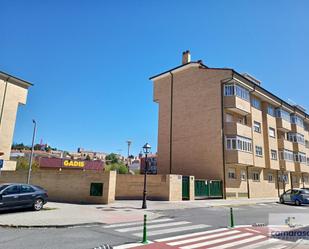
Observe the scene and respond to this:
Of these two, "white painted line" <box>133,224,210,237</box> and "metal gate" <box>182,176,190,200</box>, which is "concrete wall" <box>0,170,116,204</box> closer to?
"metal gate" <box>182,176,190,200</box>

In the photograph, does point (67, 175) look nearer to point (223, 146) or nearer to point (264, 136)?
point (223, 146)

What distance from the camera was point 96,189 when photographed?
19750 millimetres

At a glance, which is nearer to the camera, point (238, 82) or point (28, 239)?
point (28, 239)

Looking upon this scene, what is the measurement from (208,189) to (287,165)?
17.7 metres

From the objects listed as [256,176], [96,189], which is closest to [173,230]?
[96,189]

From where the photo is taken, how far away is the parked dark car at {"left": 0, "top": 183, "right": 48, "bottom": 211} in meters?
13.2

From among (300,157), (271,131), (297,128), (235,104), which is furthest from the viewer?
(297,128)

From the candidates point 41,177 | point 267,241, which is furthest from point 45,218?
point 41,177

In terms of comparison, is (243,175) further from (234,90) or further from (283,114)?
(283,114)

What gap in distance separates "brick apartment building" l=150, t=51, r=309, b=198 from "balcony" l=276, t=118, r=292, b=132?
13cm

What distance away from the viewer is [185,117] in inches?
1283

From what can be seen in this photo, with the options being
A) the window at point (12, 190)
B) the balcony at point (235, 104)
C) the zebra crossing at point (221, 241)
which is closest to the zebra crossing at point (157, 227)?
the zebra crossing at point (221, 241)

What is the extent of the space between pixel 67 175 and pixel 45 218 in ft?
29.4

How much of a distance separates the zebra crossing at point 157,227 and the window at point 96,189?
27.2ft
